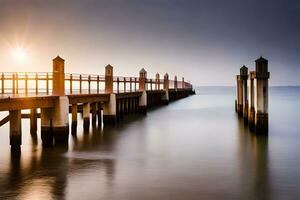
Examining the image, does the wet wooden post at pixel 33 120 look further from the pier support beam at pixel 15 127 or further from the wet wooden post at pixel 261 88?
the wet wooden post at pixel 261 88

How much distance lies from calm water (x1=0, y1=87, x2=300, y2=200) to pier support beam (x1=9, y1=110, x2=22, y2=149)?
546mm

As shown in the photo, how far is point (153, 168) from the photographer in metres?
16.1

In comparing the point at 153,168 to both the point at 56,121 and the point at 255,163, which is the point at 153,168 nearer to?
the point at 255,163

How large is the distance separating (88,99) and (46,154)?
8039 millimetres

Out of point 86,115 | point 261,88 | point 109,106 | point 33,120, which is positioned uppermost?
point 261,88

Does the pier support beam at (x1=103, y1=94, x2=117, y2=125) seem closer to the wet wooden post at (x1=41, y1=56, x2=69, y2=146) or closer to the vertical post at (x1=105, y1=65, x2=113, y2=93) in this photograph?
the vertical post at (x1=105, y1=65, x2=113, y2=93)

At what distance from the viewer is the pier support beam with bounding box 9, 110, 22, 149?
18750mm

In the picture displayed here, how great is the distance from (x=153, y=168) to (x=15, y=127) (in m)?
7.11

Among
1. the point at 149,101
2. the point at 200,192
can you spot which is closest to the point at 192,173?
the point at 200,192

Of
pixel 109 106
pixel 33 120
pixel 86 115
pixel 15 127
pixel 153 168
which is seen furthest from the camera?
pixel 109 106

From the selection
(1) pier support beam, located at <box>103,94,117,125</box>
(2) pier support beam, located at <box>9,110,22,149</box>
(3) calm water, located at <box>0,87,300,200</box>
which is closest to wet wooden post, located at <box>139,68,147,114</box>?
(1) pier support beam, located at <box>103,94,117,125</box>

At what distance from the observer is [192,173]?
15188 millimetres

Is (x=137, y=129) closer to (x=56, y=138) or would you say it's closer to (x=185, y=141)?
(x=185, y=141)

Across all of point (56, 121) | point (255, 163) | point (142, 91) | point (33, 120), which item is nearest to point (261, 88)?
point (255, 163)
